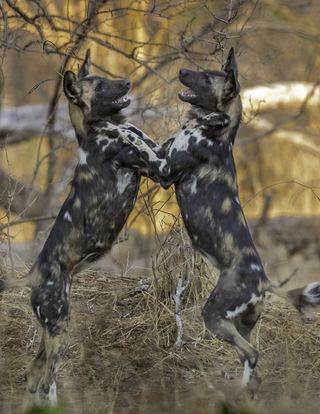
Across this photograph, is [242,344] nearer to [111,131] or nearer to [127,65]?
[111,131]

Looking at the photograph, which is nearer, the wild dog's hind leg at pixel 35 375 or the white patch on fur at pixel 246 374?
the white patch on fur at pixel 246 374

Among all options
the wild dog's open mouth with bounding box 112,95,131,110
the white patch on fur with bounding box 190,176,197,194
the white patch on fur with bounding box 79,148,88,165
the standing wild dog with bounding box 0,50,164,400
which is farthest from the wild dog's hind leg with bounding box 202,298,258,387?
the wild dog's open mouth with bounding box 112,95,131,110

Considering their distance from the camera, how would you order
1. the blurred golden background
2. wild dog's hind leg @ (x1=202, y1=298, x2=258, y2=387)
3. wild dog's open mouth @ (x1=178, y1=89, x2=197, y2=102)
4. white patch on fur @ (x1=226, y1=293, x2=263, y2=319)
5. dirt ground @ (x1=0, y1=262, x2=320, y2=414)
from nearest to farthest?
wild dog's hind leg @ (x1=202, y1=298, x2=258, y2=387), white patch on fur @ (x1=226, y1=293, x2=263, y2=319), wild dog's open mouth @ (x1=178, y1=89, x2=197, y2=102), dirt ground @ (x1=0, y1=262, x2=320, y2=414), the blurred golden background

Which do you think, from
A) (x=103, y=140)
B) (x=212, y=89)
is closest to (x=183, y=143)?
(x=212, y=89)

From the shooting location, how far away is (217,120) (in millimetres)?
5340

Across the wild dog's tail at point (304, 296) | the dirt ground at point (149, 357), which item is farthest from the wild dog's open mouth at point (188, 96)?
the dirt ground at point (149, 357)

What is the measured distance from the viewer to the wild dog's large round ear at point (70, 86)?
5328mm

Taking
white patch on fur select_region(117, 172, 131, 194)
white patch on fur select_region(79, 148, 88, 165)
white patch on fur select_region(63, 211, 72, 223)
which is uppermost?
white patch on fur select_region(79, 148, 88, 165)

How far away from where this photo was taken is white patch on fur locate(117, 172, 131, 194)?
214 inches

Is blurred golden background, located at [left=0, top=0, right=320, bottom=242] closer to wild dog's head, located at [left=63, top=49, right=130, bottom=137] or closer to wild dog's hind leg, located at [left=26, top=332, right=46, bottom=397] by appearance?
wild dog's head, located at [left=63, top=49, right=130, bottom=137]

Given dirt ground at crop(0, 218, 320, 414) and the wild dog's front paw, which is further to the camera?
A: dirt ground at crop(0, 218, 320, 414)

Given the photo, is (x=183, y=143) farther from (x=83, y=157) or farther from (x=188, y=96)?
(x=83, y=157)

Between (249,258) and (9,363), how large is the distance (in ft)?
5.96

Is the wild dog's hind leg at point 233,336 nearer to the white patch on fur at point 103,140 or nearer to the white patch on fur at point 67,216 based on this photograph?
the white patch on fur at point 67,216
